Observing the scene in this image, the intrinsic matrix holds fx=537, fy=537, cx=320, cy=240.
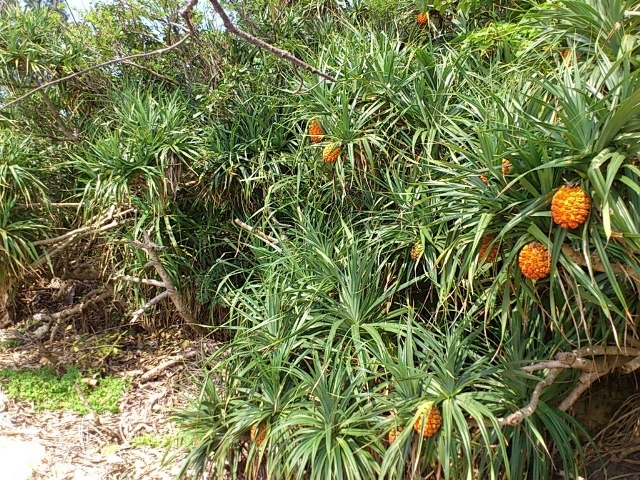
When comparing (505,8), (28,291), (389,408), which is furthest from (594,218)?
(28,291)

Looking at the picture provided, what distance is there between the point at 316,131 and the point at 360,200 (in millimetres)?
543

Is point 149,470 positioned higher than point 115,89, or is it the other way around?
point 115,89

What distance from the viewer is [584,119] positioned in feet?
6.04

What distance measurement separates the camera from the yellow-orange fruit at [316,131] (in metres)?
3.52

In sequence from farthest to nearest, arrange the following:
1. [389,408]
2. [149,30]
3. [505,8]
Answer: [149,30] → [505,8] → [389,408]

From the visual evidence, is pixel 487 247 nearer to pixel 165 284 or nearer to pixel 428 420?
pixel 428 420

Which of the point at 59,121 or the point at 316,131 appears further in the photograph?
the point at 59,121

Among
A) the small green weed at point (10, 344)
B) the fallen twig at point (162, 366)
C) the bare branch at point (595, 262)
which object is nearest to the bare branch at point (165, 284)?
the fallen twig at point (162, 366)

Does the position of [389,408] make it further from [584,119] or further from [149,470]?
[149,470]

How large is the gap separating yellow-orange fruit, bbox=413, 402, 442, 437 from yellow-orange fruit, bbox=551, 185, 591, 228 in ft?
3.14

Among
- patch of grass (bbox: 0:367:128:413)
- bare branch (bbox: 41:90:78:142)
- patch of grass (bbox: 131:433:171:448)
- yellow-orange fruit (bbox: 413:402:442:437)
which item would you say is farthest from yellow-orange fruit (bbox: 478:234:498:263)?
bare branch (bbox: 41:90:78:142)

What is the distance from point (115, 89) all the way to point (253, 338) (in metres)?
3.09

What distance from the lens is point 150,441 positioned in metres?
3.84

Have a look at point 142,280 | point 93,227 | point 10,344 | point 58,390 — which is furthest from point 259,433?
point 10,344
